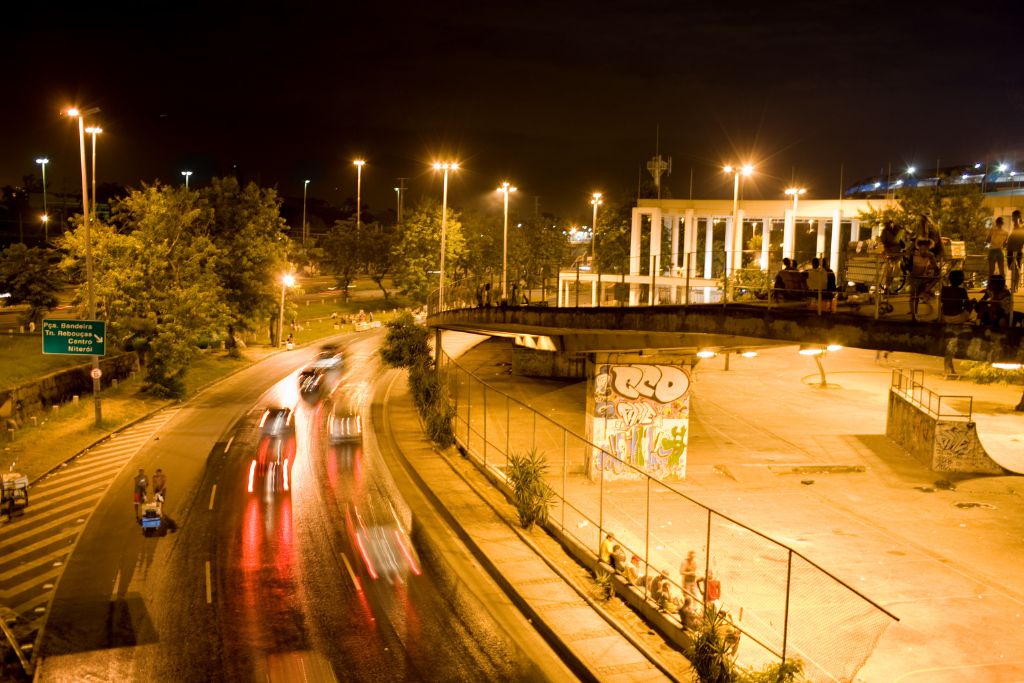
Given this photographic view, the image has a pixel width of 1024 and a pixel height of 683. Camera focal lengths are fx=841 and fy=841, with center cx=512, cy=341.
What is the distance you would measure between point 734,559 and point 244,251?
46034 mm

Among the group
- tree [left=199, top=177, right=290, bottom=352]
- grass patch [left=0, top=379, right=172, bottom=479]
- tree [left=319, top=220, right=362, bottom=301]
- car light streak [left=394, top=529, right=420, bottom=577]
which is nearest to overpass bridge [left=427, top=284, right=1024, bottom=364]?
car light streak [left=394, top=529, right=420, bottom=577]

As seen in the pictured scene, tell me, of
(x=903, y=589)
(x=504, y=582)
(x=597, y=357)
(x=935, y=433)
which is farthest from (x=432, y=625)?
(x=935, y=433)

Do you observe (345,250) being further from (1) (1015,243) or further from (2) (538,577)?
(1) (1015,243)

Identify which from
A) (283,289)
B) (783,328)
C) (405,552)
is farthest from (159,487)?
(283,289)

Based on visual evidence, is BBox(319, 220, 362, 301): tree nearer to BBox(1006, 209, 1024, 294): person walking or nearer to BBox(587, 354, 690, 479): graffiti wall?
BBox(587, 354, 690, 479): graffiti wall

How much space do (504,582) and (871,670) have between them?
23.4 ft

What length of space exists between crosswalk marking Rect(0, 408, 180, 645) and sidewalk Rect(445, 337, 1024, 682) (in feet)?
42.6

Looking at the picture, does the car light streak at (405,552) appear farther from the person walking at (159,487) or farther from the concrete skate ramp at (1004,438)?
the concrete skate ramp at (1004,438)

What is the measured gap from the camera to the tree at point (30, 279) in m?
57.4

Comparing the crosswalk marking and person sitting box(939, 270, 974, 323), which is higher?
person sitting box(939, 270, 974, 323)

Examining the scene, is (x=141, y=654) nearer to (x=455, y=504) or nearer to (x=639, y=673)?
(x=639, y=673)

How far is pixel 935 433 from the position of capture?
2909 cm

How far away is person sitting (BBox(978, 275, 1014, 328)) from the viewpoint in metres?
12.4

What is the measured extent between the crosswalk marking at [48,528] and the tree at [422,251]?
163 feet
